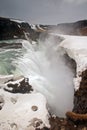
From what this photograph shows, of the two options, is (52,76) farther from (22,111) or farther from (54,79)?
(22,111)

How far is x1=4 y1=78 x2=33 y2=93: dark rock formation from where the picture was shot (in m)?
14.4

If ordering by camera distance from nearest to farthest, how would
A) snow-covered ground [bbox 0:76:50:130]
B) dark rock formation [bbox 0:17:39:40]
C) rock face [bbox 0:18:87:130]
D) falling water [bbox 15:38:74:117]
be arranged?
rock face [bbox 0:18:87:130]
snow-covered ground [bbox 0:76:50:130]
falling water [bbox 15:38:74:117]
dark rock formation [bbox 0:17:39:40]

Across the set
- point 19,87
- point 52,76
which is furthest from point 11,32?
point 19,87

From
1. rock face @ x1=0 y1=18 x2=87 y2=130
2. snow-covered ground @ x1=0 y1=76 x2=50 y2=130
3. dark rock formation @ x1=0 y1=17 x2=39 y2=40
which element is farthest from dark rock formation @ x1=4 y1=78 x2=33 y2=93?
dark rock formation @ x1=0 y1=17 x2=39 y2=40

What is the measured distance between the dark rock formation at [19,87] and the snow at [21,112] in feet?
1.85

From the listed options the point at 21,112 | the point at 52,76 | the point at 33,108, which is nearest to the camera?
the point at 21,112

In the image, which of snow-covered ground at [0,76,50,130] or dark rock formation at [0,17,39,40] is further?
dark rock formation at [0,17,39,40]

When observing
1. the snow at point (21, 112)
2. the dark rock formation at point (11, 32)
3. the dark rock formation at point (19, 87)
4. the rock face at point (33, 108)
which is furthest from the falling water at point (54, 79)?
the dark rock formation at point (11, 32)

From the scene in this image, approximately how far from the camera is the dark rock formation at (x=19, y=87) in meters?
14.4

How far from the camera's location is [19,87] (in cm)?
1468

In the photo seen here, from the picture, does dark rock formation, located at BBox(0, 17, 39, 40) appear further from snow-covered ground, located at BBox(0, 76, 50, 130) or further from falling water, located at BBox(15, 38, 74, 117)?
snow-covered ground, located at BBox(0, 76, 50, 130)

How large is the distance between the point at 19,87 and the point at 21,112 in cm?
262

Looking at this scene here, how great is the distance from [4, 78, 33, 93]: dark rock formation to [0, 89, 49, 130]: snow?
563 mm

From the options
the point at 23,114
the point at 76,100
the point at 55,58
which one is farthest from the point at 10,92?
the point at 55,58
